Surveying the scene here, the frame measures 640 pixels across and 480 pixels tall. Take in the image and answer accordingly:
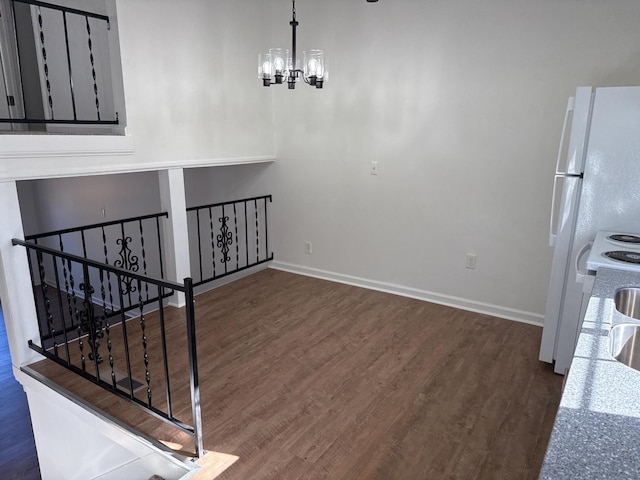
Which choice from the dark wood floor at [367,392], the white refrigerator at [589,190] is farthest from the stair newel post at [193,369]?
the white refrigerator at [589,190]

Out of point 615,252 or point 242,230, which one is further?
point 242,230

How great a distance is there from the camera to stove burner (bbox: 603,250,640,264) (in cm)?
218

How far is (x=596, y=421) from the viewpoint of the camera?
1064 mm

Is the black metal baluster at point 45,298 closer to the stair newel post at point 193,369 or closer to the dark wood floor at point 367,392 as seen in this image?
the dark wood floor at point 367,392

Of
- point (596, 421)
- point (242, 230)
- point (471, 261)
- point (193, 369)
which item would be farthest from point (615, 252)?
point (242, 230)

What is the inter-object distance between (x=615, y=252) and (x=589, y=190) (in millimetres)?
583

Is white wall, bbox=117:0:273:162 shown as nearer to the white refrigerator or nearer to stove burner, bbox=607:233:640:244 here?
the white refrigerator

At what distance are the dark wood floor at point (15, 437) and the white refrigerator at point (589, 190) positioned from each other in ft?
14.3

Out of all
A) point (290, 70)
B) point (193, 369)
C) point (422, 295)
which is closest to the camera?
point (193, 369)

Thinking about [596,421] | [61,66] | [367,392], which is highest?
[61,66]

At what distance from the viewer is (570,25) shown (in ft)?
10.7

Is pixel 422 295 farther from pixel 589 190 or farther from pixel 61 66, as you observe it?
pixel 61 66

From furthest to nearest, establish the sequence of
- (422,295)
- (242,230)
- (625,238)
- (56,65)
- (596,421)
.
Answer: (242,230)
(56,65)
(422,295)
(625,238)
(596,421)

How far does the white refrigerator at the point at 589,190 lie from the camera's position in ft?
8.46
